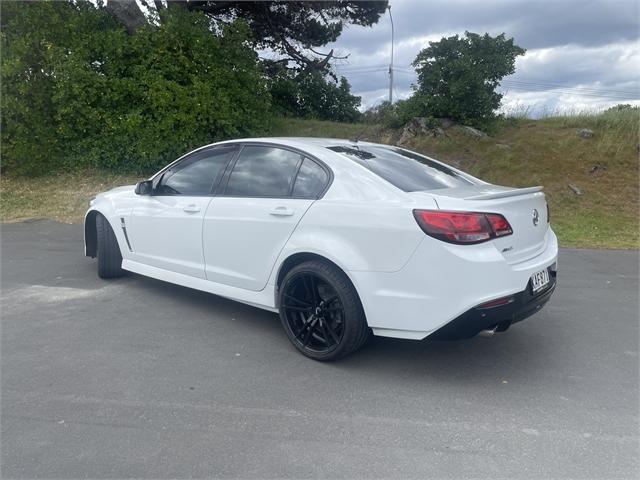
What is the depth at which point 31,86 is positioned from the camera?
11.2 meters

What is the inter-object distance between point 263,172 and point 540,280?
7.28ft

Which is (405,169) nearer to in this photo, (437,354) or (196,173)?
(437,354)

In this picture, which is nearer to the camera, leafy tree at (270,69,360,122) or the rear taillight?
the rear taillight

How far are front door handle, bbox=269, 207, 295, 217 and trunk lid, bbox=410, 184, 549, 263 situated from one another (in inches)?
36.8

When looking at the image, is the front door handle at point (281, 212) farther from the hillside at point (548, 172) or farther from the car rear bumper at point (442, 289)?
the hillside at point (548, 172)

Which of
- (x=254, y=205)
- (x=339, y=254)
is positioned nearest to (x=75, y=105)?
(x=254, y=205)

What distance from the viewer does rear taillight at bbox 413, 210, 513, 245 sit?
11.0 ft

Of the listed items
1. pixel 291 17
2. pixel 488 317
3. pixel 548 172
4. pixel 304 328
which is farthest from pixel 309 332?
pixel 291 17

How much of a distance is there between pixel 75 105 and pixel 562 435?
10.9 metres

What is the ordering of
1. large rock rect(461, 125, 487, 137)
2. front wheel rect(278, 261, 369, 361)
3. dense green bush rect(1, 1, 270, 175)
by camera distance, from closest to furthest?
front wheel rect(278, 261, 369, 361), dense green bush rect(1, 1, 270, 175), large rock rect(461, 125, 487, 137)

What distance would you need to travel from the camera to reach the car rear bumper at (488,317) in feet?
11.0

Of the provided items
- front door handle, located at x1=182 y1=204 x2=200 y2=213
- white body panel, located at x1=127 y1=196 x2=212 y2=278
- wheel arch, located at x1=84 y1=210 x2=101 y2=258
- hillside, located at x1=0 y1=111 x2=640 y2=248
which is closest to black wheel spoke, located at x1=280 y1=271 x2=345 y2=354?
white body panel, located at x1=127 y1=196 x2=212 y2=278

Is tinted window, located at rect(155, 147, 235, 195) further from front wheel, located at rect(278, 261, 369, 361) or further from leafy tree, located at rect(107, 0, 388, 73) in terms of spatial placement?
leafy tree, located at rect(107, 0, 388, 73)

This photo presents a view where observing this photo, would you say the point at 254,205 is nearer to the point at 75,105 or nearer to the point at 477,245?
the point at 477,245
